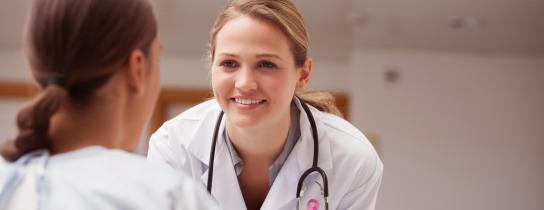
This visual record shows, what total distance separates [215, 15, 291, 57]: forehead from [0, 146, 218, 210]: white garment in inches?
24.3

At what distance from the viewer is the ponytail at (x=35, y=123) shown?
77cm

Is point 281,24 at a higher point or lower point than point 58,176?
higher

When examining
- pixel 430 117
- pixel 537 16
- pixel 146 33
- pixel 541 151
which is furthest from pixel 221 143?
pixel 541 151

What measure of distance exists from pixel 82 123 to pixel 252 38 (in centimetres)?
64

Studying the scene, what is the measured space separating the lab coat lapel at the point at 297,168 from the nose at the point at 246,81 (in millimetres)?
248

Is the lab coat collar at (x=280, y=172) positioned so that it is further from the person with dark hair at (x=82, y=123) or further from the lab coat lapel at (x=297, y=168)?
the person with dark hair at (x=82, y=123)

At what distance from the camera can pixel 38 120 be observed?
0.78 metres

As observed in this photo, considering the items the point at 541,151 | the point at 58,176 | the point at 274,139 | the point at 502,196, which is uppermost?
Result: the point at 58,176

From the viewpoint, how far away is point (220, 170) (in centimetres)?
155

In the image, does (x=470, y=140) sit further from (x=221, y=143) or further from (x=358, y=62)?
(x=221, y=143)

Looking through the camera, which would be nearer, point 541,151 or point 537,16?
point 537,16

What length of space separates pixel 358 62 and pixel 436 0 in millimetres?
1150

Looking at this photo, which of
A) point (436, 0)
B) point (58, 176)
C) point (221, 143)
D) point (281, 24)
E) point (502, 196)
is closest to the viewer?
point (58, 176)

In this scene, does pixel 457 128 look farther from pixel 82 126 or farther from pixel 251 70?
pixel 82 126
